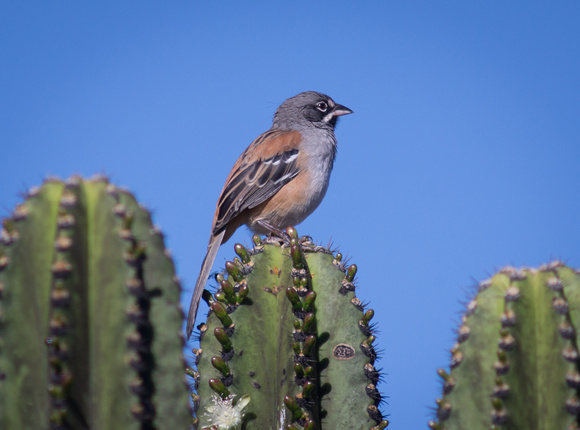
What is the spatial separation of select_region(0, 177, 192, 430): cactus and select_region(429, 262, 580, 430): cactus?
119 cm

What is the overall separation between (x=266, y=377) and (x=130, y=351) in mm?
1381

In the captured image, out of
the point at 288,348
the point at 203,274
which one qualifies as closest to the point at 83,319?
the point at 288,348

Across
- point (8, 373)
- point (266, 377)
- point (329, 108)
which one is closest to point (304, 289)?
point (266, 377)

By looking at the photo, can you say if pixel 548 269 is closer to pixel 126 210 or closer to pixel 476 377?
pixel 476 377

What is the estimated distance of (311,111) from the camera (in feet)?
25.0

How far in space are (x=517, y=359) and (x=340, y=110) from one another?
5.62 metres

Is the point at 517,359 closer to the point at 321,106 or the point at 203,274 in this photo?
the point at 203,274

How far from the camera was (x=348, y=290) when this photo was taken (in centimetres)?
355

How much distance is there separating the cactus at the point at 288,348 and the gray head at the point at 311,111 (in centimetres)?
419

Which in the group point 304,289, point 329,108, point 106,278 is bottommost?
point 106,278

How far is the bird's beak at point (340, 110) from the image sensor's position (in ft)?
25.3

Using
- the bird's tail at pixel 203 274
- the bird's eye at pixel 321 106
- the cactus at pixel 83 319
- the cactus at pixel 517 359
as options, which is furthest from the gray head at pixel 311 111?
the cactus at pixel 83 319

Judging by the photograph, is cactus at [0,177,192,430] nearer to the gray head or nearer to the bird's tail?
the bird's tail

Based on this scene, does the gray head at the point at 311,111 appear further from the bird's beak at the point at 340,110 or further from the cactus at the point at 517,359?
the cactus at the point at 517,359
